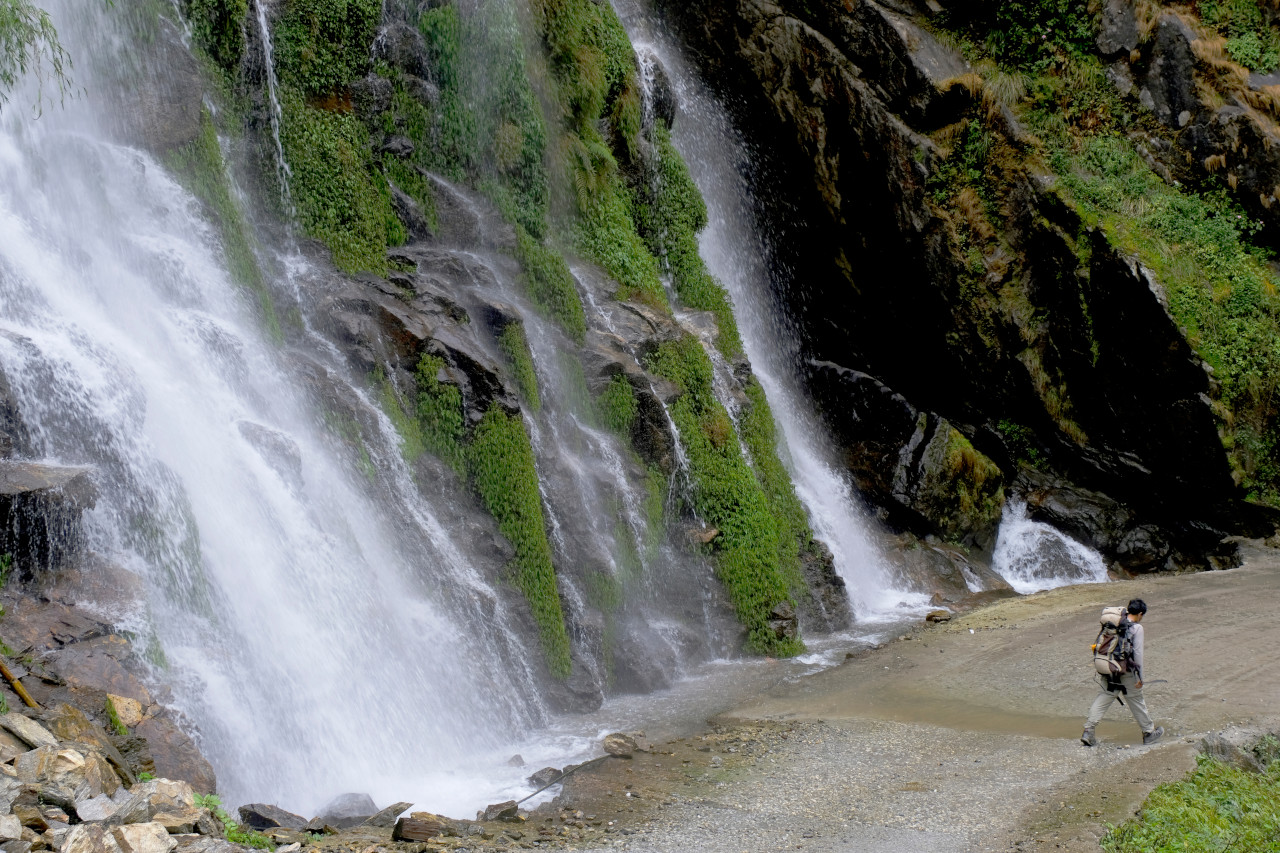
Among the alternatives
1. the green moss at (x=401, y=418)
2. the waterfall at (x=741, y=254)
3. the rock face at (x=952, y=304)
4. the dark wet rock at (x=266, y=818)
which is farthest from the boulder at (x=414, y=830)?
the rock face at (x=952, y=304)

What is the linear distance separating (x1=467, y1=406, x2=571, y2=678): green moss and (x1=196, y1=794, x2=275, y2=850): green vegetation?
643 centimetres

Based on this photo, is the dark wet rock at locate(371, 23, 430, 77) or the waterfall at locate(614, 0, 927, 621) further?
the waterfall at locate(614, 0, 927, 621)

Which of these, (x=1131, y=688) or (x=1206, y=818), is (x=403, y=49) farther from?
(x=1206, y=818)

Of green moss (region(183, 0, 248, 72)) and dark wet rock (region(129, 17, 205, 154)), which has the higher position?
green moss (region(183, 0, 248, 72))

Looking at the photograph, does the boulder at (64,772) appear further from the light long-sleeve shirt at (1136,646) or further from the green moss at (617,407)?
the green moss at (617,407)

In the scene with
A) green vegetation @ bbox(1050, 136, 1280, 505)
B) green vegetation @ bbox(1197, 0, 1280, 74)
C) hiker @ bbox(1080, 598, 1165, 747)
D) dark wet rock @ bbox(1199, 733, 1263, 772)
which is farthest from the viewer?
green vegetation @ bbox(1197, 0, 1280, 74)

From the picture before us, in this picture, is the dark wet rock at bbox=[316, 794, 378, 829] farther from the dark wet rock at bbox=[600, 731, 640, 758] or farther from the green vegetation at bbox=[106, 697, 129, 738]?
the dark wet rock at bbox=[600, 731, 640, 758]

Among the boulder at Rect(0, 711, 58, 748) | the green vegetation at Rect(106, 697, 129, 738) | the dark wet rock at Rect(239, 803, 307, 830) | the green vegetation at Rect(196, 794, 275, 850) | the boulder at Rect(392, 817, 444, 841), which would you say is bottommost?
the boulder at Rect(392, 817, 444, 841)

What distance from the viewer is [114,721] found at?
8.63m

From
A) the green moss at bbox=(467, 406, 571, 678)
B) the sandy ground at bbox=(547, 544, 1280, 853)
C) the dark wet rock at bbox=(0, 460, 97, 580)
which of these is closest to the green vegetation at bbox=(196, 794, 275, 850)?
the sandy ground at bbox=(547, 544, 1280, 853)

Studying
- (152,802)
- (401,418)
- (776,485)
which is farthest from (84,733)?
(776,485)

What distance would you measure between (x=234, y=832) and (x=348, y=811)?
7.60 ft

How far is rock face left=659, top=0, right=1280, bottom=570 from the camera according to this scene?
22766 millimetres

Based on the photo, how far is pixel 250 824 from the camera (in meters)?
8.78
